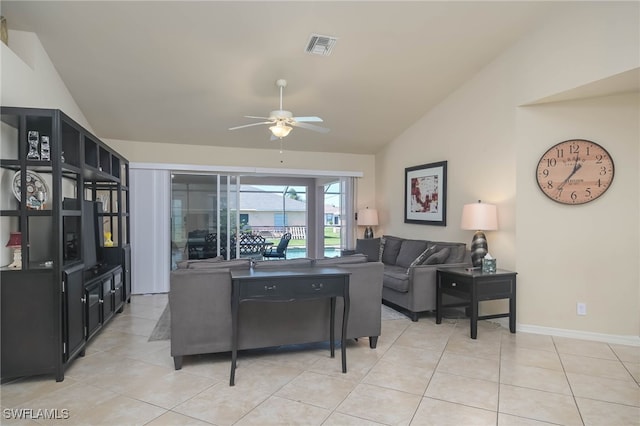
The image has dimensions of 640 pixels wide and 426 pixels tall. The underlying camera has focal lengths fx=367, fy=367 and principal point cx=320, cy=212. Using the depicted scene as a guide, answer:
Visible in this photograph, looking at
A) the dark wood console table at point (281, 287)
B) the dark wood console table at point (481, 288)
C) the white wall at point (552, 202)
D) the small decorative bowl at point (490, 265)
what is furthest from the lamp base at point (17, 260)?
the white wall at point (552, 202)

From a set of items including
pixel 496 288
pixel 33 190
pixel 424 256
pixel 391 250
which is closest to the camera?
pixel 33 190

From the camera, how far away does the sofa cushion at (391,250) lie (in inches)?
231

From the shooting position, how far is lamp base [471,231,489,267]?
4.36m

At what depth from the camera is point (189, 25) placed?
3.54 meters

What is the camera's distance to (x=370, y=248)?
6324 millimetres

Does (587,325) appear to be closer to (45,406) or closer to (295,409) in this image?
(295,409)

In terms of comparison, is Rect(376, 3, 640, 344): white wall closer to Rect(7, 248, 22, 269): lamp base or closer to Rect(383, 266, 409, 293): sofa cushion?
Rect(383, 266, 409, 293): sofa cushion

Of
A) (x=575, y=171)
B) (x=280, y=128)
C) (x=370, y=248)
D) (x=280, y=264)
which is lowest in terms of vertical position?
(x=370, y=248)

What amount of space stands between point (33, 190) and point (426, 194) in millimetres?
4829

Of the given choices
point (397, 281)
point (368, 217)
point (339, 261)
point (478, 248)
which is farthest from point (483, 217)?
point (368, 217)

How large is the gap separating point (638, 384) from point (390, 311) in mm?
2537

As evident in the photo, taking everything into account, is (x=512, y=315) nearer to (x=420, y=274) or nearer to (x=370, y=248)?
(x=420, y=274)

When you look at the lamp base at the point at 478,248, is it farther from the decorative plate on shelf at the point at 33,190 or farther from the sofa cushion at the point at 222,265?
the decorative plate on shelf at the point at 33,190

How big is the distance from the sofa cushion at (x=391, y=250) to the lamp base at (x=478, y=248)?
151 cm
